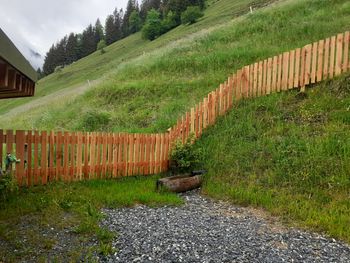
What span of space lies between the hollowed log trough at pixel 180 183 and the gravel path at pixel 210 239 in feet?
4.40

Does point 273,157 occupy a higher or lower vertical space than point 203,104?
lower

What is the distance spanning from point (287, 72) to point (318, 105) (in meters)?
2.08

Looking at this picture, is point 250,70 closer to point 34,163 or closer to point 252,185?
point 252,185

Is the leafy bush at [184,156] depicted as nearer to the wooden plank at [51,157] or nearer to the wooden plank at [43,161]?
the wooden plank at [51,157]

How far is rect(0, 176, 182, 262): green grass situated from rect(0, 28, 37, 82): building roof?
2.69m

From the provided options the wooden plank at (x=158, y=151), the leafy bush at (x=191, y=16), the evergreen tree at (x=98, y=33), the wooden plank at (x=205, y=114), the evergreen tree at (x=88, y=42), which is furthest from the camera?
the evergreen tree at (x=98, y=33)

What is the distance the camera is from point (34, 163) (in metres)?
9.02

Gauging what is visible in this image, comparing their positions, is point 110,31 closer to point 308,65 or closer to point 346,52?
point 308,65

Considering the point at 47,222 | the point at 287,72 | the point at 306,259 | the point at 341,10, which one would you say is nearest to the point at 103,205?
the point at 47,222

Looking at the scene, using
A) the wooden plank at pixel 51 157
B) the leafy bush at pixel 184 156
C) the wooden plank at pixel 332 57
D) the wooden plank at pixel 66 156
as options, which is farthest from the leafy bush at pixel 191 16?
the wooden plank at pixel 51 157

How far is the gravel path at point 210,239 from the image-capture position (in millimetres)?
5688

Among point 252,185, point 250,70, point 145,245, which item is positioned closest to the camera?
point 145,245

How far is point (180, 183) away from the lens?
928 centimetres

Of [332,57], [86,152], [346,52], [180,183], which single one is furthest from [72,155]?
[346,52]
